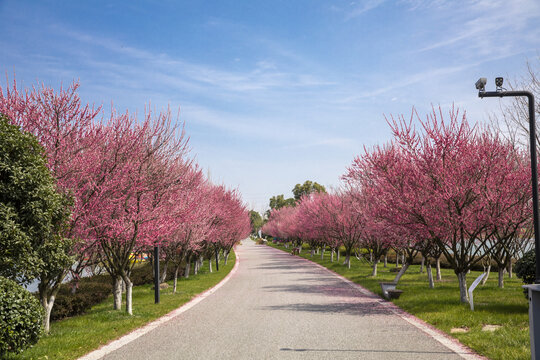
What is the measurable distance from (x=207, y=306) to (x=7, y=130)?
8895 millimetres

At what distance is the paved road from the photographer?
323 inches

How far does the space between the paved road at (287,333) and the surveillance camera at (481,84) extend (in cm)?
563

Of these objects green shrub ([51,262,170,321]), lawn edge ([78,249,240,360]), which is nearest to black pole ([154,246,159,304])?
lawn edge ([78,249,240,360])

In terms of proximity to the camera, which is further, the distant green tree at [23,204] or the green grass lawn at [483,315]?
the green grass lawn at [483,315]

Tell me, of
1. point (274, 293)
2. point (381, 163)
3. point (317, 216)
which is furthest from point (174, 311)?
point (317, 216)

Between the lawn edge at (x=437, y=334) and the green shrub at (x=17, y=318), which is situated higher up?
the green shrub at (x=17, y=318)

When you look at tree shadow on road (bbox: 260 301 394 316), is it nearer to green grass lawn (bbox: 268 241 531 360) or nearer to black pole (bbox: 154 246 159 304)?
green grass lawn (bbox: 268 241 531 360)

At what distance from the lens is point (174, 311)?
1395cm

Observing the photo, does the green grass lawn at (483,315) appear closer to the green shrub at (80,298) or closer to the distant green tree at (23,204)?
the distant green tree at (23,204)

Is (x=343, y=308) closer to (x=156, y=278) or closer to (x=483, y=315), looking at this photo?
(x=483, y=315)

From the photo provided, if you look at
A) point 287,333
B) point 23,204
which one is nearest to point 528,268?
point 287,333

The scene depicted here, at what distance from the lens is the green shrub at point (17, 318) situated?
264 inches

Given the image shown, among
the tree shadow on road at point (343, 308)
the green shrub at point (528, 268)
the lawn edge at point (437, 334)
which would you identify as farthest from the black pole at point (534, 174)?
the tree shadow on road at point (343, 308)

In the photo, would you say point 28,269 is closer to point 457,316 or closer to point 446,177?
point 457,316
